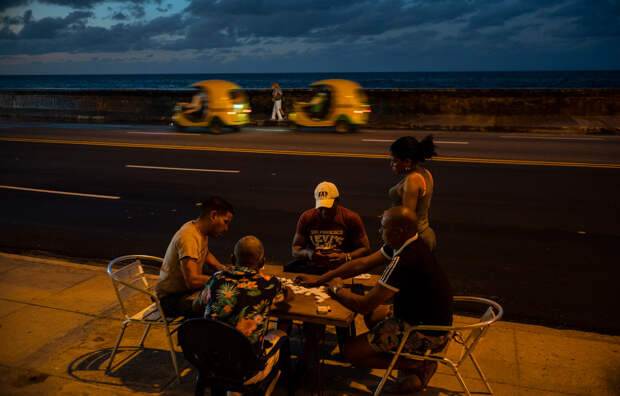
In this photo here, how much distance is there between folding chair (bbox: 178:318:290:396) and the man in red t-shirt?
1719 millimetres

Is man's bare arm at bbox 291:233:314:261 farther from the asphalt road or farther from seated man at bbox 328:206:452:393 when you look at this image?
the asphalt road

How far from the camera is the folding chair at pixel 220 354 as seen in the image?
10.8ft

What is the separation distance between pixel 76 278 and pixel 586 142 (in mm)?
→ 16454

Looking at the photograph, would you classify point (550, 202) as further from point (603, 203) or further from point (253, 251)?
point (253, 251)

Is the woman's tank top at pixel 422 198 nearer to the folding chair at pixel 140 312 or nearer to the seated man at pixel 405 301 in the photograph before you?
the seated man at pixel 405 301

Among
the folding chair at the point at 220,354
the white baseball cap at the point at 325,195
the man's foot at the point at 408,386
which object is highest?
the white baseball cap at the point at 325,195

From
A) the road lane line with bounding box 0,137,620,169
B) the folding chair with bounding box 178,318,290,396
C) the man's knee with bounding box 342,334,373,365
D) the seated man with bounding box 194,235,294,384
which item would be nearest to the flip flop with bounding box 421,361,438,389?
the man's knee with bounding box 342,334,373,365

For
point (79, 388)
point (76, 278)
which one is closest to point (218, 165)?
point (76, 278)

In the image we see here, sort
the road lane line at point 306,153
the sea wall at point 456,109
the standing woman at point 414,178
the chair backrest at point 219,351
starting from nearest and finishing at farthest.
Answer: the chair backrest at point 219,351 → the standing woman at point 414,178 → the road lane line at point 306,153 → the sea wall at point 456,109

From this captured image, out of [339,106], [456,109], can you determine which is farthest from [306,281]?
[456,109]

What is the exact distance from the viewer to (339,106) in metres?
20.6

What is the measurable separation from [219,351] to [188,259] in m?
1.14

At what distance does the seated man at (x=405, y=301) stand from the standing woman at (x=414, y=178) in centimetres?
110

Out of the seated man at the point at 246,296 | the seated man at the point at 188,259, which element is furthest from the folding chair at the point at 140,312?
the seated man at the point at 246,296
